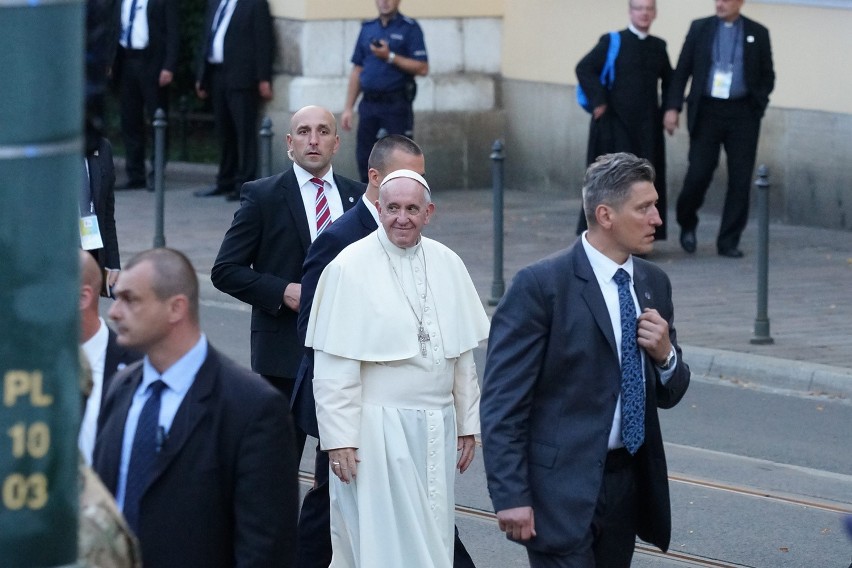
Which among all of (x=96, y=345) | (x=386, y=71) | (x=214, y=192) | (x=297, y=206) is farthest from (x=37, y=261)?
(x=214, y=192)

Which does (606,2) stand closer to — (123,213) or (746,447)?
(123,213)

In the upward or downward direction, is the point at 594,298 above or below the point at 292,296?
above

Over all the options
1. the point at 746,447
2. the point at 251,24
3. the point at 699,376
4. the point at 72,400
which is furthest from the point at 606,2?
the point at 72,400

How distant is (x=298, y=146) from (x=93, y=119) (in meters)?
2.95

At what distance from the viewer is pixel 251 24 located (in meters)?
17.5

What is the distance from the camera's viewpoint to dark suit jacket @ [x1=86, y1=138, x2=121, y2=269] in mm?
8398

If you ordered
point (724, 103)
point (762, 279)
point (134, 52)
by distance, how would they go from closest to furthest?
1. point (762, 279)
2. point (724, 103)
3. point (134, 52)

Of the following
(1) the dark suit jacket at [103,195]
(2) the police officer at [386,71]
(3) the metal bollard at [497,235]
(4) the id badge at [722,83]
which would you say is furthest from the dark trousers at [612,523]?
(2) the police officer at [386,71]

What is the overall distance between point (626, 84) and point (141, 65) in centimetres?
618

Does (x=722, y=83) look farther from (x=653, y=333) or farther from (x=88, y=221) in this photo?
(x=653, y=333)

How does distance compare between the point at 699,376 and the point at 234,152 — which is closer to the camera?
the point at 699,376

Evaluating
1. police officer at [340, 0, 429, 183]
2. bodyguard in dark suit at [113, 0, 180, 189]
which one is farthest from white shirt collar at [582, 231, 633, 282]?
bodyguard in dark suit at [113, 0, 180, 189]

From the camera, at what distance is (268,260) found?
7.46 meters

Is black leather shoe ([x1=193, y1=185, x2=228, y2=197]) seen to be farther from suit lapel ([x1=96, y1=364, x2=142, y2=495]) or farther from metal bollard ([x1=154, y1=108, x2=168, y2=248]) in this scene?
suit lapel ([x1=96, y1=364, x2=142, y2=495])
